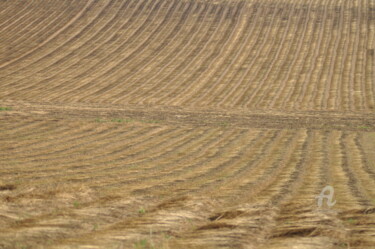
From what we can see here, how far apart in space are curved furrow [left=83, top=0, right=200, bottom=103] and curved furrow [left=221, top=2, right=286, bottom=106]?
5204mm

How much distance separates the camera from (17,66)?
3581cm

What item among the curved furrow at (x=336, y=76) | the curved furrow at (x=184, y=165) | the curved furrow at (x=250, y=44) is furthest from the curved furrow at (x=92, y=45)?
the curved furrow at (x=184, y=165)

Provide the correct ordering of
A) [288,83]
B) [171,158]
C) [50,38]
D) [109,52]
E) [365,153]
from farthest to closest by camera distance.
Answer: [50,38] < [109,52] < [288,83] < [365,153] < [171,158]

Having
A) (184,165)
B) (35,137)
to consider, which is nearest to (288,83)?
(35,137)

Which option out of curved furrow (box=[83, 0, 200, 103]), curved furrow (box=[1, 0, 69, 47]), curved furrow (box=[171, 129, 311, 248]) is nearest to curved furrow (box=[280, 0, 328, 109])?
curved furrow (box=[83, 0, 200, 103])

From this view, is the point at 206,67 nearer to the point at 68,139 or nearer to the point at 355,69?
the point at 355,69

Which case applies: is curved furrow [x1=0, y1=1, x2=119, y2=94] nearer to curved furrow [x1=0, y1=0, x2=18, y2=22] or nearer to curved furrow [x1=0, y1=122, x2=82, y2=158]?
curved furrow [x1=0, y1=0, x2=18, y2=22]

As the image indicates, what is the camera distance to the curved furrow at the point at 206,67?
96.6 ft

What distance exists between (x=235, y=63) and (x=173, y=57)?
4176mm

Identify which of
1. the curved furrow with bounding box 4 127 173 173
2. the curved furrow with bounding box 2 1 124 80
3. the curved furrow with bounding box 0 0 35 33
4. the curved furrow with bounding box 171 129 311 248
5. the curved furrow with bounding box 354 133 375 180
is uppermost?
the curved furrow with bounding box 0 0 35 33

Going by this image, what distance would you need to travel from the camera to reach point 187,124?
2153cm

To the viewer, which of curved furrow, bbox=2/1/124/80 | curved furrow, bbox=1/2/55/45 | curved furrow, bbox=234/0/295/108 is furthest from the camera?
curved furrow, bbox=1/2/55/45

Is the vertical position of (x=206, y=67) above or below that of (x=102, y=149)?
above

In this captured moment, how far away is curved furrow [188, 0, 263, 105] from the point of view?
Answer: 97.6 ft
